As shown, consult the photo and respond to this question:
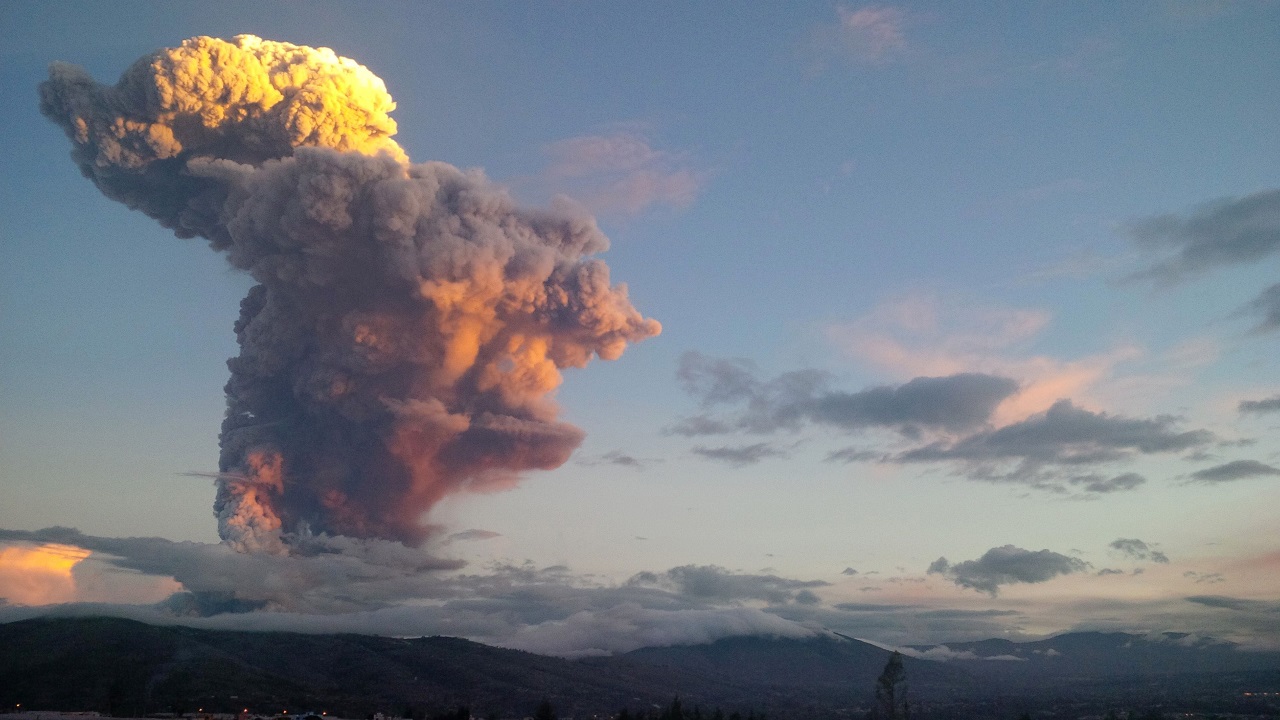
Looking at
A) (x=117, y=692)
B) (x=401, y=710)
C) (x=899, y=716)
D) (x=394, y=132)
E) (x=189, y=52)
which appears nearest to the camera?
(x=189, y=52)

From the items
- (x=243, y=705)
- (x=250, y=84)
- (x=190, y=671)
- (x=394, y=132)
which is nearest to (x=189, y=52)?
(x=250, y=84)

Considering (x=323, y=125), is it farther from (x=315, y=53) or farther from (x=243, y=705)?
(x=243, y=705)

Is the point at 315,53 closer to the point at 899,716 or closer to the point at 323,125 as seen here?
the point at 323,125

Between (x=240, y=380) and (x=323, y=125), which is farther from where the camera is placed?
(x=240, y=380)

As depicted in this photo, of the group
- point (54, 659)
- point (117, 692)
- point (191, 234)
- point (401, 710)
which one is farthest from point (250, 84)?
point (54, 659)

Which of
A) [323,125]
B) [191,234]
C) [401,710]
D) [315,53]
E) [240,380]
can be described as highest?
[315,53]

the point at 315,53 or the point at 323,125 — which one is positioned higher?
the point at 315,53

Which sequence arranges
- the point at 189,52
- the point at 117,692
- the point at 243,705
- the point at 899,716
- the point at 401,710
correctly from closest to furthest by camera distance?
the point at 189,52, the point at 899,716, the point at 117,692, the point at 243,705, the point at 401,710

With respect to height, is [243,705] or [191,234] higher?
[191,234]

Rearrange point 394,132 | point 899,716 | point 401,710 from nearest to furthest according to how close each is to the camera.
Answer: point 394,132, point 899,716, point 401,710
